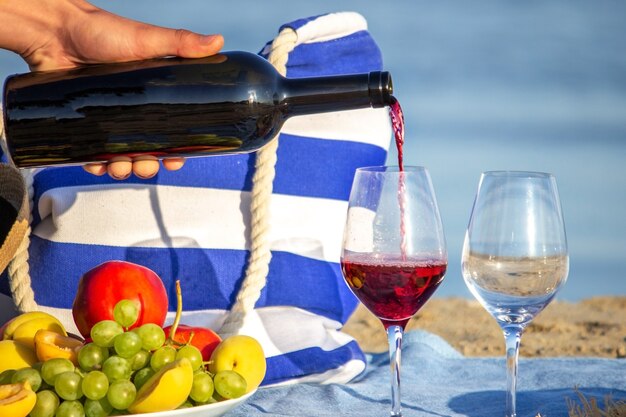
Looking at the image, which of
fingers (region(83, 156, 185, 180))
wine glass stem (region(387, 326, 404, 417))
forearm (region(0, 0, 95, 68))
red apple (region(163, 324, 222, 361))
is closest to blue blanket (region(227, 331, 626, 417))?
red apple (region(163, 324, 222, 361))

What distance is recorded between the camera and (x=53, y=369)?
4.46 ft

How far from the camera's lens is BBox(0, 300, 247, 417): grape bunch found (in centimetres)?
132

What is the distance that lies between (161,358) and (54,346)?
21 cm

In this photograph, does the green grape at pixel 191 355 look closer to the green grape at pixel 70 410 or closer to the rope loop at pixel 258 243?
the green grape at pixel 70 410

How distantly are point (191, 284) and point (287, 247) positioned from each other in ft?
0.80

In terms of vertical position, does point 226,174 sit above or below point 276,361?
above

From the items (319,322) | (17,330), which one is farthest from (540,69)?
(17,330)

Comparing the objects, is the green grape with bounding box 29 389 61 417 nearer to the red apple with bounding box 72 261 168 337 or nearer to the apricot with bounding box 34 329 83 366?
the apricot with bounding box 34 329 83 366

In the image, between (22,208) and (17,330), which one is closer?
(17,330)

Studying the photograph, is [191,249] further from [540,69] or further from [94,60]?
[540,69]

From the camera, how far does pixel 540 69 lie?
1186 centimetres

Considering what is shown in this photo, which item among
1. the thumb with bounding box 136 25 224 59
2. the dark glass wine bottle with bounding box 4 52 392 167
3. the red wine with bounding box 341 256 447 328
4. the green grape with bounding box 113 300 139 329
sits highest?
the thumb with bounding box 136 25 224 59

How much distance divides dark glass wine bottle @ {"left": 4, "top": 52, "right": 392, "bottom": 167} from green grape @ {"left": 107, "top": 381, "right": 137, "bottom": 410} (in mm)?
556

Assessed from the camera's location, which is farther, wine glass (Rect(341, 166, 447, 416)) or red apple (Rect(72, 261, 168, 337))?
red apple (Rect(72, 261, 168, 337))
